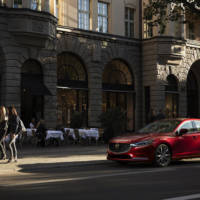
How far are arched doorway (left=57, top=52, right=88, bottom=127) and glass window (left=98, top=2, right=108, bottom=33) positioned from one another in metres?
2.93

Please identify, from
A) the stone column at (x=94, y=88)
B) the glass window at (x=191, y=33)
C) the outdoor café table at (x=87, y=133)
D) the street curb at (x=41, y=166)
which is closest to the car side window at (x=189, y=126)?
the street curb at (x=41, y=166)

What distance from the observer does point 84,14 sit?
2780 cm

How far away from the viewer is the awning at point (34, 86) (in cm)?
2393

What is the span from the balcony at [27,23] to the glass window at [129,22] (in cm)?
826

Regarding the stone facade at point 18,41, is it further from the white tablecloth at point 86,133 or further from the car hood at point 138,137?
the car hood at point 138,137

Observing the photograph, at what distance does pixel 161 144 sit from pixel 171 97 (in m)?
19.3

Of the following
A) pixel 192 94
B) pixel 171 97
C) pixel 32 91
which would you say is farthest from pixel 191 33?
pixel 32 91

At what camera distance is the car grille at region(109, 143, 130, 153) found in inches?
496

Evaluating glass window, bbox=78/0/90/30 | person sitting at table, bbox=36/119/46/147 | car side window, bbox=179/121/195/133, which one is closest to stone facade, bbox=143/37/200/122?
glass window, bbox=78/0/90/30

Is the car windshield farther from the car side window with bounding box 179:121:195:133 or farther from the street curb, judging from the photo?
the street curb

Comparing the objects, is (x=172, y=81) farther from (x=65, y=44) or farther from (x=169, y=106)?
(x=65, y=44)

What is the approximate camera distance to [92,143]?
23531 mm

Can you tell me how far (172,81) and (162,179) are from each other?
2215 centimetres

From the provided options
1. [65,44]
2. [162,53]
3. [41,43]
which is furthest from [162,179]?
[162,53]
